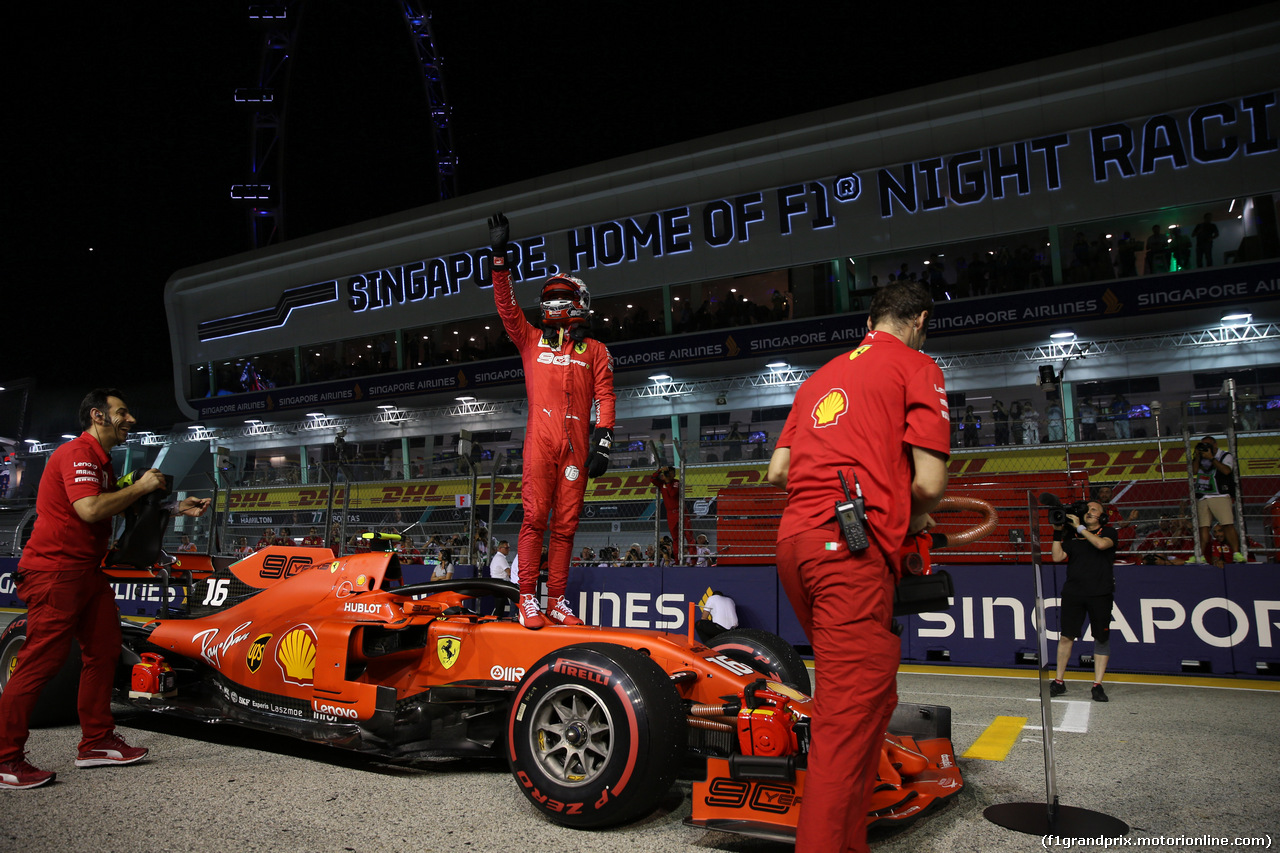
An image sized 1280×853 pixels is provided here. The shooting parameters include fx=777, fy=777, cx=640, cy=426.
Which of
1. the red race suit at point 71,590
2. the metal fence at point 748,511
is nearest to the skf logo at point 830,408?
the metal fence at point 748,511

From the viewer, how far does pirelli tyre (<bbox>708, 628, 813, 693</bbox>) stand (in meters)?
4.09

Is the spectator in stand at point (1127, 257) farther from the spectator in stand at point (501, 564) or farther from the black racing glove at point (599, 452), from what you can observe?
the black racing glove at point (599, 452)

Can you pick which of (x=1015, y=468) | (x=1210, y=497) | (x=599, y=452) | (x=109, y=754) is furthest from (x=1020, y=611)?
(x=1015, y=468)

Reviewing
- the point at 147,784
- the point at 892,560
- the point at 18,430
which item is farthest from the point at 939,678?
the point at 18,430

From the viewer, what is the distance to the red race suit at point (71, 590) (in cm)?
383

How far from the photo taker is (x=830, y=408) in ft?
8.60

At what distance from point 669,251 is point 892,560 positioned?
21.1 meters

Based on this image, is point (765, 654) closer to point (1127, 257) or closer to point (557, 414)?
point (557, 414)

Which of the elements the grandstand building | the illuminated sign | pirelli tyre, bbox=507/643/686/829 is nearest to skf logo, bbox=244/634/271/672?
pirelli tyre, bbox=507/643/686/829

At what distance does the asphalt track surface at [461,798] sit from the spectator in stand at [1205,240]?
51.3ft

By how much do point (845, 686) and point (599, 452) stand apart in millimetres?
2738

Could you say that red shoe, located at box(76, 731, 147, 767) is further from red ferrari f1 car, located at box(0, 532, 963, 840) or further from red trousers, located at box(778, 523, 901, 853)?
red trousers, located at box(778, 523, 901, 853)

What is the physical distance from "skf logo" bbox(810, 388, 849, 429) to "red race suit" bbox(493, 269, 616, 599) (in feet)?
7.92

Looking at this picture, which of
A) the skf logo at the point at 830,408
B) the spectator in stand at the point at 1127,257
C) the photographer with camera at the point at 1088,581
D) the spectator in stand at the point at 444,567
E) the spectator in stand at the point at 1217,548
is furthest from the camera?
the spectator in stand at the point at 1127,257
